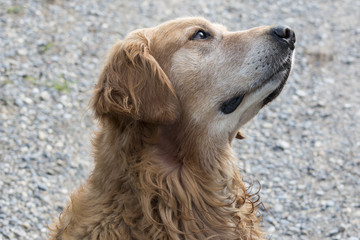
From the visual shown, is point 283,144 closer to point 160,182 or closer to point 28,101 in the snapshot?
point 28,101

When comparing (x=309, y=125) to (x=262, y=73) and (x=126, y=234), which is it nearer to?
(x=262, y=73)

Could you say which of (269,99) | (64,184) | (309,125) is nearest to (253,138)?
(309,125)

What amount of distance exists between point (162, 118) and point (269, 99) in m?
0.92

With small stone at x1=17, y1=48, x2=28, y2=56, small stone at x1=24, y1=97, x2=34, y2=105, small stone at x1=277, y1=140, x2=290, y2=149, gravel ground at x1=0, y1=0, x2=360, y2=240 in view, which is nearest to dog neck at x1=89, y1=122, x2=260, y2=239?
gravel ground at x1=0, y1=0, x2=360, y2=240

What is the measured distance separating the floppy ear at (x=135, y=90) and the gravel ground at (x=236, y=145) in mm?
2206

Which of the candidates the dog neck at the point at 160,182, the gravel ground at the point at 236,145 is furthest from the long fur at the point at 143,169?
the gravel ground at the point at 236,145

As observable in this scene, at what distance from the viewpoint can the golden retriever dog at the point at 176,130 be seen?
392cm

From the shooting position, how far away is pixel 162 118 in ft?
12.9

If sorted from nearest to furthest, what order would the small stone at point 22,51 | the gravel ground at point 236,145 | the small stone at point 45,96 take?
the gravel ground at point 236,145 → the small stone at point 45,96 → the small stone at point 22,51

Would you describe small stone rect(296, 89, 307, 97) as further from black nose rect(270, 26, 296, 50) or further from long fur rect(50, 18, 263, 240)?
long fur rect(50, 18, 263, 240)

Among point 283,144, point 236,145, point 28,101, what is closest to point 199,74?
point 236,145

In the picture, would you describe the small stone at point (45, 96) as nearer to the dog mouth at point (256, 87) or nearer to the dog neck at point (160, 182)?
the dog neck at point (160, 182)

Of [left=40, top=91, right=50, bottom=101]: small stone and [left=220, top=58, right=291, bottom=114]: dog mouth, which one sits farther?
[left=40, top=91, right=50, bottom=101]: small stone

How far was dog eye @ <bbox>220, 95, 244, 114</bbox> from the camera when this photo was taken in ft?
13.6
